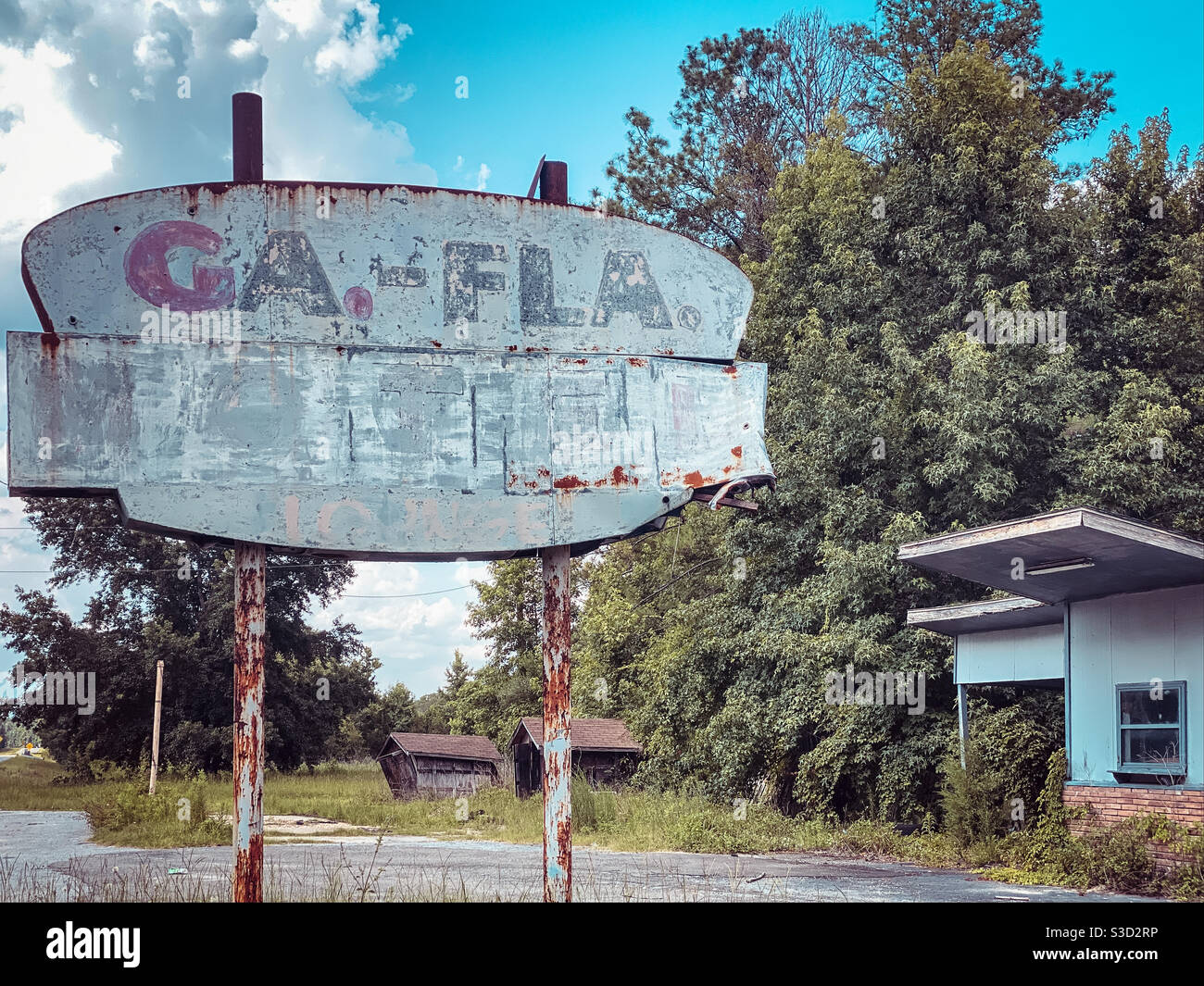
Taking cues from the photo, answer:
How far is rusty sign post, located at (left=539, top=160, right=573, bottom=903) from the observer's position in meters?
9.86

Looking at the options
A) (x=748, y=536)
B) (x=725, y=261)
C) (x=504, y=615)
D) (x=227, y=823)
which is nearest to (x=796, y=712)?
(x=748, y=536)

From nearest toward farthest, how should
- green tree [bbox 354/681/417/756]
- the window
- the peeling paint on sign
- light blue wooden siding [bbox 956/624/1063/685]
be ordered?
1. the peeling paint on sign
2. the window
3. light blue wooden siding [bbox 956/624/1063/685]
4. green tree [bbox 354/681/417/756]

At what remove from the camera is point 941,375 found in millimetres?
26578

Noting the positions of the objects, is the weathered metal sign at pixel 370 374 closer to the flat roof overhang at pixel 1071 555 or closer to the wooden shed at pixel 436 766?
the flat roof overhang at pixel 1071 555

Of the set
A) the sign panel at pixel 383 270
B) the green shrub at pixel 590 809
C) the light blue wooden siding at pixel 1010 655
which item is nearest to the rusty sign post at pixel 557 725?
the sign panel at pixel 383 270

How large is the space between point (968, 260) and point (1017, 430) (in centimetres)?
459

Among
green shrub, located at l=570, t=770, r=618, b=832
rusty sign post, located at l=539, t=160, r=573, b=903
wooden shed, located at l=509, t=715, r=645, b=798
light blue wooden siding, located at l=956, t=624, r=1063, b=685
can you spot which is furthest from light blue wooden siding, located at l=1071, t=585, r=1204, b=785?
wooden shed, located at l=509, t=715, r=645, b=798

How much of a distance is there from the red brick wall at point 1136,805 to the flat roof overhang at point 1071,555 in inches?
101

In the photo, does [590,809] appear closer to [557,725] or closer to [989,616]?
[989,616]

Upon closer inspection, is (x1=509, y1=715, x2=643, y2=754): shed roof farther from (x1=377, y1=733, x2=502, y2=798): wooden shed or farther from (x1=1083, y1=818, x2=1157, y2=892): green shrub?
(x1=1083, y1=818, x2=1157, y2=892): green shrub

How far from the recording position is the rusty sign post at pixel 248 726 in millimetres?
9312

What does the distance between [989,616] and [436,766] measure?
26113 mm

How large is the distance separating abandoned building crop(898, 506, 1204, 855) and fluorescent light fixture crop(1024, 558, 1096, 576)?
0.6 inches

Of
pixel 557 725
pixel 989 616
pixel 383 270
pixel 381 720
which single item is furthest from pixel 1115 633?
pixel 381 720
